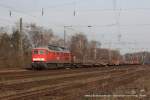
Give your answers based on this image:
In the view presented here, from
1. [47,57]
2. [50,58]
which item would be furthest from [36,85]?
[50,58]

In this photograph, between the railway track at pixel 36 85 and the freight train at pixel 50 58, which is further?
the freight train at pixel 50 58

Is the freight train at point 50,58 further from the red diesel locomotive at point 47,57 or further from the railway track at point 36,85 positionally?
the railway track at point 36,85

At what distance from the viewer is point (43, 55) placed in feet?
149

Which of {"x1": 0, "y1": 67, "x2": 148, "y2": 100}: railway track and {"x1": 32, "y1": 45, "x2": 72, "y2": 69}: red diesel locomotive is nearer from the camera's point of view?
{"x1": 0, "y1": 67, "x2": 148, "y2": 100}: railway track

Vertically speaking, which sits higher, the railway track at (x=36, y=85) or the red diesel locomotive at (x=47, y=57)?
the red diesel locomotive at (x=47, y=57)

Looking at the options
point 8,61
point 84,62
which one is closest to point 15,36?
point 84,62

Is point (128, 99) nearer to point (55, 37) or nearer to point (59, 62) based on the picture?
point (59, 62)

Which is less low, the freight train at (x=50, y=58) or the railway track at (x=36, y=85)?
the freight train at (x=50, y=58)

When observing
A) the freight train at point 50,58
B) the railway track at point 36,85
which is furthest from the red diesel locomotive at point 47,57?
the railway track at point 36,85

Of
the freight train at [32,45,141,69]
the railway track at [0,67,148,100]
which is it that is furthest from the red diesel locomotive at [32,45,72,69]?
the railway track at [0,67,148,100]

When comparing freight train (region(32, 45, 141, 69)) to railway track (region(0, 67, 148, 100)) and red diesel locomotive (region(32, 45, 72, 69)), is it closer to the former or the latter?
red diesel locomotive (region(32, 45, 72, 69))

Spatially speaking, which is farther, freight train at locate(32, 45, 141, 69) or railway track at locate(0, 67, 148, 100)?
freight train at locate(32, 45, 141, 69)

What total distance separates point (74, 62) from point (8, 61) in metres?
12.6

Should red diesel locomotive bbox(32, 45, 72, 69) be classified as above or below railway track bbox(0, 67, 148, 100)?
above
